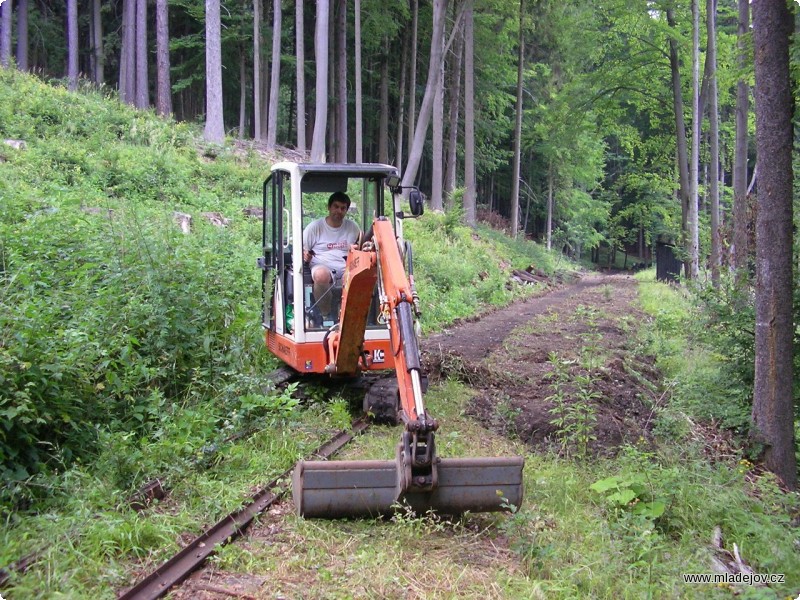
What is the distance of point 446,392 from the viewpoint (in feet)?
29.7

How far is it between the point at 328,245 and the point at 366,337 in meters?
1.13

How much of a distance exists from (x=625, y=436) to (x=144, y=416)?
4776 mm

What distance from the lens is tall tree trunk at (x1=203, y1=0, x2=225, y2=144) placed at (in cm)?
2353

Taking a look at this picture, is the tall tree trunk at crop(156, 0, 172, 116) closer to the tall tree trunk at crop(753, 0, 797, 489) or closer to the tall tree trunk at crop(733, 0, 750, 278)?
the tall tree trunk at crop(733, 0, 750, 278)

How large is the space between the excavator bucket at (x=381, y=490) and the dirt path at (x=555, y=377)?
1.91m

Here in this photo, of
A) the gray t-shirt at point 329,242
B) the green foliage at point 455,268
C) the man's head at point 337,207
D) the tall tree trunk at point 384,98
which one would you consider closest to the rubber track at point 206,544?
the gray t-shirt at point 329,242

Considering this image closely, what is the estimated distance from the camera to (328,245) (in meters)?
8.07

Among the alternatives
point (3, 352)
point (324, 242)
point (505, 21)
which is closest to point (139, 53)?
point (505, 21)

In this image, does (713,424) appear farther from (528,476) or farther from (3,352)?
(3,352)

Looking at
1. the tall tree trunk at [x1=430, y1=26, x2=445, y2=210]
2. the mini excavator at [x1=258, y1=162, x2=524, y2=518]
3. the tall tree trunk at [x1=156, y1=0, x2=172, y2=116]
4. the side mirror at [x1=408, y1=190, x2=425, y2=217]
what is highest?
the tall tree trunk at [x1=156, y1=0, x2=172, y2=116]

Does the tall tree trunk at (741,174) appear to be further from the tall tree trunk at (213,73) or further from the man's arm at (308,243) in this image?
the tall tree trunk at (213,73)

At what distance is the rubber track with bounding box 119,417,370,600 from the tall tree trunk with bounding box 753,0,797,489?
14.4 feet

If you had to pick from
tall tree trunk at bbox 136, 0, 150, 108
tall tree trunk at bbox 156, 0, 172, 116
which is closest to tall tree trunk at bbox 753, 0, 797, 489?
tall tree trunk at bbox 156, 0, 172, 116

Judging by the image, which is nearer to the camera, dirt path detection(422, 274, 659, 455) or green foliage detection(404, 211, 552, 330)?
dirt path detection(422, 274, 659, 455)
